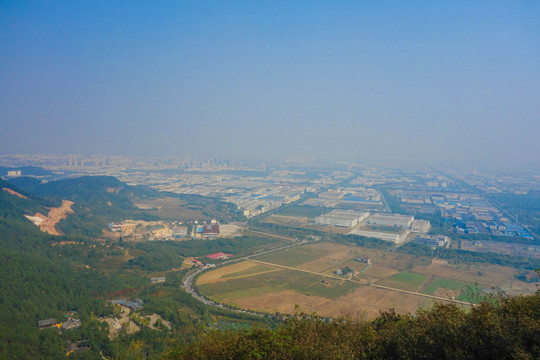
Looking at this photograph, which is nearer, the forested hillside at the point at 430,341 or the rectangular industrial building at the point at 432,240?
the forested hillside at the point at 430,341

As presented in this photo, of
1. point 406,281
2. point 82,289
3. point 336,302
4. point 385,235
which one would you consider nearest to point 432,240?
point 385,235

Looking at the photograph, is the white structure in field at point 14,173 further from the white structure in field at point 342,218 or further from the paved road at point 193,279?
the paved road at point 193,279

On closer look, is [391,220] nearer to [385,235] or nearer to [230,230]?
[385,235]

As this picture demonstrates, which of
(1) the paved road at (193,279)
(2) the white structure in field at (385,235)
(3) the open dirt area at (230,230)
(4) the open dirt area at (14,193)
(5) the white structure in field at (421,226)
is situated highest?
(4) the open dirt area at (14,193)

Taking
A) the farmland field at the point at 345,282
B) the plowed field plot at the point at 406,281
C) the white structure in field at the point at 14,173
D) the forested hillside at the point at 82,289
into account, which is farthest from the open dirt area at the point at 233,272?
the white structure in field at the point at 14,173

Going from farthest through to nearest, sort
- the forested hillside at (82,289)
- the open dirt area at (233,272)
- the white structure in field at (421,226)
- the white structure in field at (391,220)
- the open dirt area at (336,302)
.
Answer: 1. the white structure in field at (391,220)
2. the white structure in field at (421,226)
3. the open dirt area at (233,272)
4. the open dirt area at (336,302)
5. the forested hillside at (82,289)

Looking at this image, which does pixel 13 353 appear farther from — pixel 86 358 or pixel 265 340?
Result: pixel 265 340

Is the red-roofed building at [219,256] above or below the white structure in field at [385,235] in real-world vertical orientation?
below

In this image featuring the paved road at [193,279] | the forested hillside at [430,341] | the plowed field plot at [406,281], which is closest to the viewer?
the forested hillside at [430,341]
